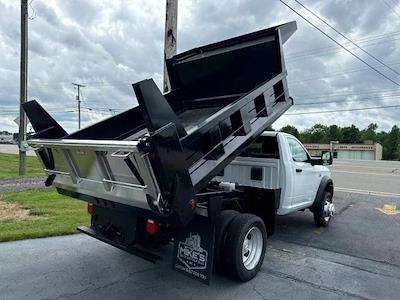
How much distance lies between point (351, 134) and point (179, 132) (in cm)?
10966

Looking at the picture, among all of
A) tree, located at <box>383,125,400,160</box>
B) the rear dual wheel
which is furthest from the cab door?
tree, located at <box>383,125,400,160</box>

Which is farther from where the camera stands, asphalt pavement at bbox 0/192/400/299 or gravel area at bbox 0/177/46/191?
gravel area at bbox 0/177/46/191

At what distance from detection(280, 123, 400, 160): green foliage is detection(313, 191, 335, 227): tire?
292 feet

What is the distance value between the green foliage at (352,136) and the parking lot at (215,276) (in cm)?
9052

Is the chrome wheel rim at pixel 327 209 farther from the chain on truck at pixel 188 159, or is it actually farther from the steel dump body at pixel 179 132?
the steel dump body at pixel 179 132

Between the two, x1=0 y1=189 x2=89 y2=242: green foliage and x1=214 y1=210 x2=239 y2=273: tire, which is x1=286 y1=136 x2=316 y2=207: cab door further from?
x1=0 y1=189 x2=89 y2=242: green foliage

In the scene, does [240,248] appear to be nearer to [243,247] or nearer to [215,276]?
[243,247]

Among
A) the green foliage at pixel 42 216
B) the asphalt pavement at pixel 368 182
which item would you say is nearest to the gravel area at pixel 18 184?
the green foliage at pixel 42 216

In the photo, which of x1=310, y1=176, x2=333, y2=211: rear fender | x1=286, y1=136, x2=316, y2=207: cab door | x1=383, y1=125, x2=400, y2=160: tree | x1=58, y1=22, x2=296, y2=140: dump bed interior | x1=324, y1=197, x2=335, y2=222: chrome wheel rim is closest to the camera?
x1=58, y1=22, x2=296, y2=140: dump bed interior

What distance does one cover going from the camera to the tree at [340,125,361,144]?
10356 cm

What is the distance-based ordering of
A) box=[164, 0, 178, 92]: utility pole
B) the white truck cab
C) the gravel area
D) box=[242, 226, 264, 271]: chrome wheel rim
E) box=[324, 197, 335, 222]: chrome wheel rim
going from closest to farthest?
box=[242, 226, 264, 271]: chrome wheel rim, the white truck cab, box=[324, 197, 335, 222]: chrome wheel rim, box=[164, 0, 178, 92]: utility pole, the gravel area

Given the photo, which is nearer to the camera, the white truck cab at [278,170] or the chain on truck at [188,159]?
the chain on truck at [188,159]

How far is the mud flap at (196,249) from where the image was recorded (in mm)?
3963

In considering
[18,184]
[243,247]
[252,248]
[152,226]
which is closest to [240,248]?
[243,247]
